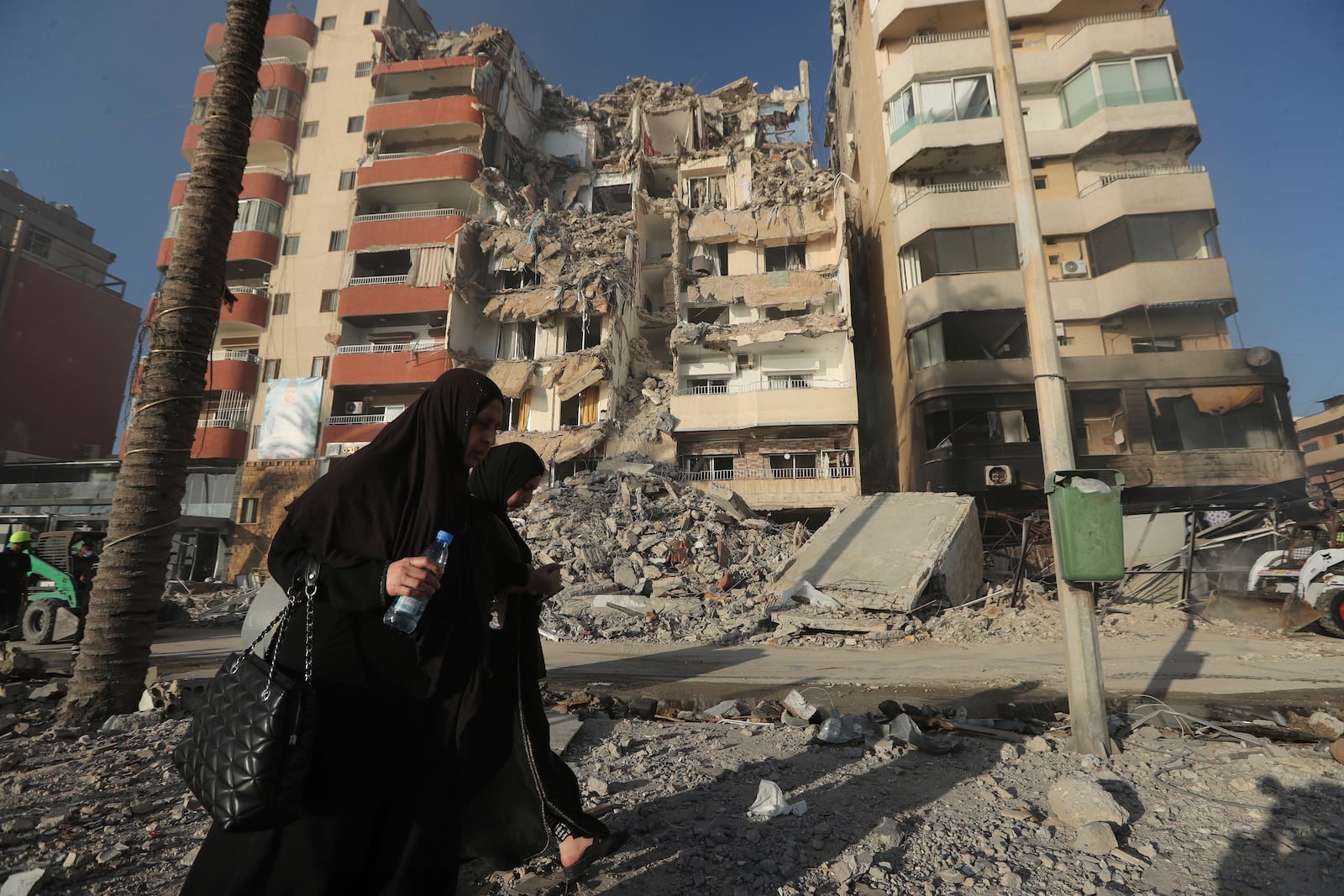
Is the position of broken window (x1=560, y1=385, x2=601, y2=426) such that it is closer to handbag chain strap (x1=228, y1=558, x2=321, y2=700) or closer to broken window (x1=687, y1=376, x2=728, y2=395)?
broken window (x1=687, y1=376, x2=728, y2=395)

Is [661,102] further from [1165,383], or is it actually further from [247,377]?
[1165,383]

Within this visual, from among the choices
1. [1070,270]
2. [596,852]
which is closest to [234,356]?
[596,852]

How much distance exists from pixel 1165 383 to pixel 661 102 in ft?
103

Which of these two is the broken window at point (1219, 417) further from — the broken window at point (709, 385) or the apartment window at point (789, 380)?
the broken window at point (709, 385)

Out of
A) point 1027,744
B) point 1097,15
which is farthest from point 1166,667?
point 1097,15

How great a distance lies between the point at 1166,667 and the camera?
260 inches

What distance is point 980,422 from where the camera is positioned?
19.5 meters

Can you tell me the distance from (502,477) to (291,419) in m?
28.3

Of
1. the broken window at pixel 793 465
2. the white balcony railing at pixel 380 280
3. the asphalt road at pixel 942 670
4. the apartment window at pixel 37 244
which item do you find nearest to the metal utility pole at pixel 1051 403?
the asphalt road at pixel 942 670

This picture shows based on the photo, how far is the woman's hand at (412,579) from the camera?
1.49 meters

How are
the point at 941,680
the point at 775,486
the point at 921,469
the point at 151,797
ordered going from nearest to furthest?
1. the point at 151,797
2. the point at 941,680
3. the point at 921,469
4. the point at 775,486

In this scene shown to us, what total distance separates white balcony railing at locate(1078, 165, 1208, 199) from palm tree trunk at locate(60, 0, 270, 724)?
25043mm

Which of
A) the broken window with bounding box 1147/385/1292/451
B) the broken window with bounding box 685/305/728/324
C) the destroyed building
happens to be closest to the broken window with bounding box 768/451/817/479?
the destroyed building

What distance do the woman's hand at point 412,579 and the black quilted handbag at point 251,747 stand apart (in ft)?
0.92
